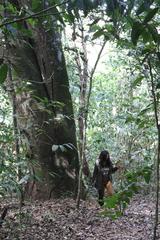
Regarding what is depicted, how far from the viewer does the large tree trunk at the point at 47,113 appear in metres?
7.05

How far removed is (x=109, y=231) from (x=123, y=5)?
3.78 m

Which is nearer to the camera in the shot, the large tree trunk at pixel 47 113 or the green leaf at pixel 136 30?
the green leaf at pixel 136 30

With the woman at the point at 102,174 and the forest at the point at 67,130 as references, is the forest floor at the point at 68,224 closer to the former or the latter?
the forest at the point at 67,130

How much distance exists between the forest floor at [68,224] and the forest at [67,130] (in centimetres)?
1

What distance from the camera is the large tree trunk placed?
7.05 m

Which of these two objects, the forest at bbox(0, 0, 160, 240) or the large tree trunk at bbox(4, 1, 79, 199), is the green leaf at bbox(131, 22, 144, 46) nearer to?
the forest at bbox(0, 0, 160, 240)

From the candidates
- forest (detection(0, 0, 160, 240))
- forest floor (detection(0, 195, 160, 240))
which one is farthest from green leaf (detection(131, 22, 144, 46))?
forest floor (detection(0, 195, 160, 240))

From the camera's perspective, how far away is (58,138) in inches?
292

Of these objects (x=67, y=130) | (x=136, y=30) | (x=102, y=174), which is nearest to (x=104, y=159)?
(x=102, y=174)

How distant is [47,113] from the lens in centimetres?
704

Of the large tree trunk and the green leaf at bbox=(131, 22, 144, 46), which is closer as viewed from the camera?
the green leaf at bbox=(131, 22, 144, 46)

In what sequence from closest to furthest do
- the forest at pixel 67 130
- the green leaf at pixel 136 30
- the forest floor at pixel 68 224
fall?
the green leaf at pixel 136 30 < the forest at pixel 67 130 < the forest floor at pixel 68 224

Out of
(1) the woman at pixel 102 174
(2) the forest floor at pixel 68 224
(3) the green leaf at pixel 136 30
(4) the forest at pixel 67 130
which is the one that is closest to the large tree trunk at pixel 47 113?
(4) the forest at pixel 67 130

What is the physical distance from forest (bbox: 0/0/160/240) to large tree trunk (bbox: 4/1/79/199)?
0.06ft
